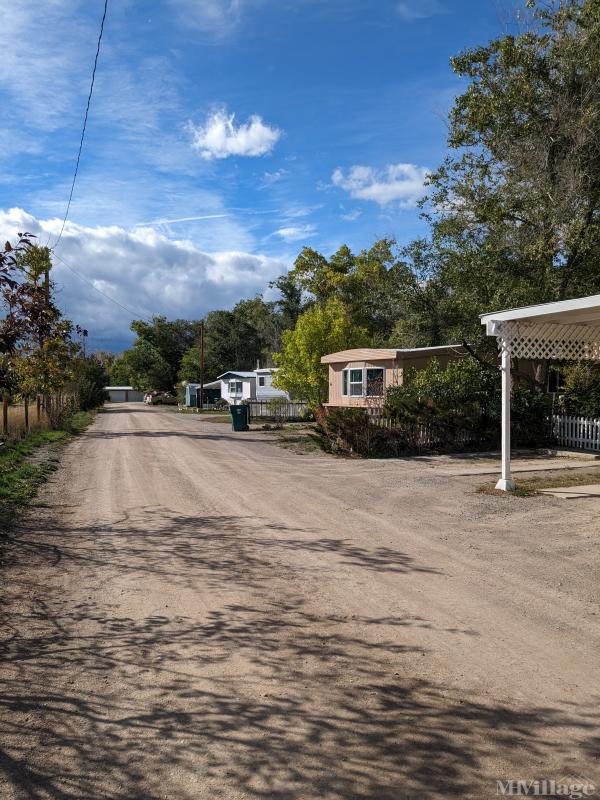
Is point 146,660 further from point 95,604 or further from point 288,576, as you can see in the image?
point 288,576

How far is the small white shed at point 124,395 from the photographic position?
4058 inches

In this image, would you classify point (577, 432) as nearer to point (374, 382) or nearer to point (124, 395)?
point (374, 382)

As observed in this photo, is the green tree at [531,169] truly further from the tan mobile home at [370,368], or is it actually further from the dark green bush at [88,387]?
the dark green bush at [88,387]

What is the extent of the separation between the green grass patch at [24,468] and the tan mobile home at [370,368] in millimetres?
10847

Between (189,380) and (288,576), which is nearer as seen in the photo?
(288,576)

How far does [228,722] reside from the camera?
3.32 m

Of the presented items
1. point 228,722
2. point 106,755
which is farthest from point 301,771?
point 106,755

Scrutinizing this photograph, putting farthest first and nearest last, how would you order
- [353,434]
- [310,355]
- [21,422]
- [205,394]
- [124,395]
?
[124,395]
[205,394]
[310,355]
[21,422]
[353,434]

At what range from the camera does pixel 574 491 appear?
10336mm

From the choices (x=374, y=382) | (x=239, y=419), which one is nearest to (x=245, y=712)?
(x=374, y=382)

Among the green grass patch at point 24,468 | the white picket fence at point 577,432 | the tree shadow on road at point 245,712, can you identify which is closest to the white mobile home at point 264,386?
the green grass patch at point 24,468

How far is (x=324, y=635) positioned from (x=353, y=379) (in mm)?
20416

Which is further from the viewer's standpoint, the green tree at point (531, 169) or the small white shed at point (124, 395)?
the small white shed at point (124, 395)

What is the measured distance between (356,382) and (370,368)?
1132 millimetres
